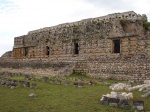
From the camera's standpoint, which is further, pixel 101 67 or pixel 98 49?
pixel 98 49

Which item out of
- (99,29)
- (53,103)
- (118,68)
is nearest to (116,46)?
(99,29)

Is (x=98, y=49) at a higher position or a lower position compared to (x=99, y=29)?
lower

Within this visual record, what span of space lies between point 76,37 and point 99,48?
4263mm

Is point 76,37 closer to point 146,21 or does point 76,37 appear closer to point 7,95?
point 146,21

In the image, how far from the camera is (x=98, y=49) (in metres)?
30.8

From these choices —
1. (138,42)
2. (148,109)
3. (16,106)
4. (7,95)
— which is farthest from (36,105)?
(138,42)

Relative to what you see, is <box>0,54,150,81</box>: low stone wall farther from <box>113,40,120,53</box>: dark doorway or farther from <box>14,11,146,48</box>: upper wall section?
<box>14,11,146,48</box>: upper wall section

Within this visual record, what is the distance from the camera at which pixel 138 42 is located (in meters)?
26.2

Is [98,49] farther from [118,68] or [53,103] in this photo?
[53,103]

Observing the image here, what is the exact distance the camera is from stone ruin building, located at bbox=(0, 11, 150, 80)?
2423cm

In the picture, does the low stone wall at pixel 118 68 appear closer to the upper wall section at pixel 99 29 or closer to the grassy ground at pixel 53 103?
the upper wall section at pixel 99 29

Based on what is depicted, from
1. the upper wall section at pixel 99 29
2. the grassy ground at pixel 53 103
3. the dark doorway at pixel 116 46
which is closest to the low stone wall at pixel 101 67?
the dark doorway at pixel 116 46

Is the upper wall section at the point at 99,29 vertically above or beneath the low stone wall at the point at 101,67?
above

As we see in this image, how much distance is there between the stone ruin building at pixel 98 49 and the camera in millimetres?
24234
